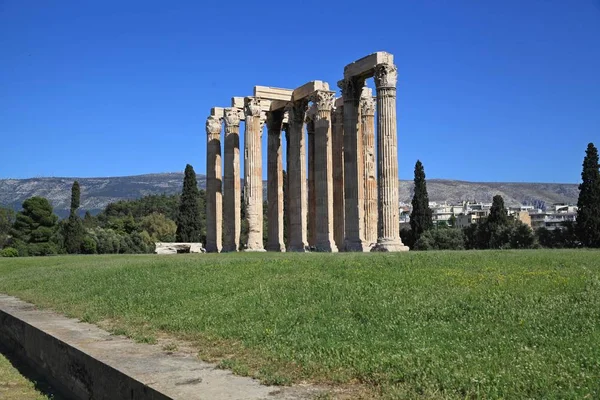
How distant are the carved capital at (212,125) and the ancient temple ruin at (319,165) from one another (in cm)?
8

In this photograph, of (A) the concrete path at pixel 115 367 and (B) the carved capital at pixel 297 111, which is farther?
→ (B) the carved capital at pixel 297 111

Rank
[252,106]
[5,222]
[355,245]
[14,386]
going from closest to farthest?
[14,386] → [355,245] → [252,106] → [5,222]

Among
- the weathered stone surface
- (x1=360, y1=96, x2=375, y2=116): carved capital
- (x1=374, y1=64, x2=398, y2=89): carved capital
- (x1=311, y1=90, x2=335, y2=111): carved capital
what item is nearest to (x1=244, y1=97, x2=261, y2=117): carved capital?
(x1=311, y1=90, x2=335, y2=111): carved capital

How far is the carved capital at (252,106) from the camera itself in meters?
44.1

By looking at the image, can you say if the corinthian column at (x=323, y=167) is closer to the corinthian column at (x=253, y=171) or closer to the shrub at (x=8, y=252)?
the corinthian column at (x=253, y=171)

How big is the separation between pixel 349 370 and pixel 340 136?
35155 mm

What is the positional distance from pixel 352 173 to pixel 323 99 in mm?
5660

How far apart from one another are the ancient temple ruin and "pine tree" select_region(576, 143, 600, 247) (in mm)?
25526

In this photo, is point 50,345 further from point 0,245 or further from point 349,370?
point 0,245

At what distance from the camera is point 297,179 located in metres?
43.4

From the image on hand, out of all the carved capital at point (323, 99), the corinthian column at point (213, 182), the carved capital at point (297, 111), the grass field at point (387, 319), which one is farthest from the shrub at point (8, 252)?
the grass field at point (387, 319)

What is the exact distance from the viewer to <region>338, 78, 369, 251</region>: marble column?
37094 millimetres

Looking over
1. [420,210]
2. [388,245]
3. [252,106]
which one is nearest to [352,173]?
[388,245]

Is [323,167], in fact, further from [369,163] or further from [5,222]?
[5,222]
